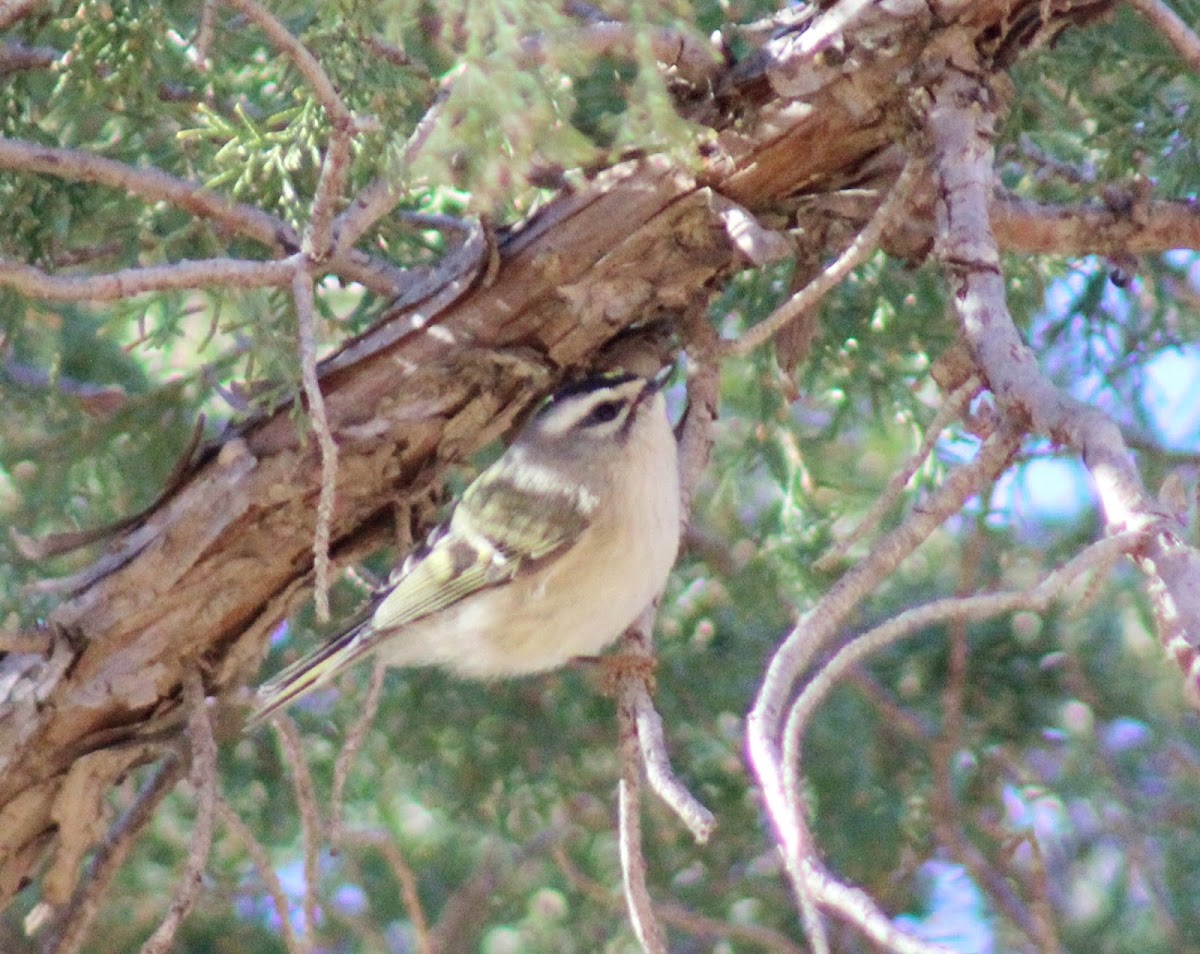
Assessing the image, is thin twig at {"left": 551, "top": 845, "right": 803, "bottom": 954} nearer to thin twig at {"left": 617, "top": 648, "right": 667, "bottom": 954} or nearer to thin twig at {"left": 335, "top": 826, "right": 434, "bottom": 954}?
thin twig at {"left": 335, "top": 826, "right": 434, "bottom": 954}

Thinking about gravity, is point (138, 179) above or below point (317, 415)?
above

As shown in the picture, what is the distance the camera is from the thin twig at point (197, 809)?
2.22m

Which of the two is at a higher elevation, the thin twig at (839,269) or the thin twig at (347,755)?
the thin twig at (839,269)

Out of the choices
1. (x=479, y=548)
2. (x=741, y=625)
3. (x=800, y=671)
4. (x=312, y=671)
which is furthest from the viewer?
(x=741, y=625)

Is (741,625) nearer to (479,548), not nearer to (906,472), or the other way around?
(479,548)

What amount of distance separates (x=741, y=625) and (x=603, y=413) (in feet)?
2.79

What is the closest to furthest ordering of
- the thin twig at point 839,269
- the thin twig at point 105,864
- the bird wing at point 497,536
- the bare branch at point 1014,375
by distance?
the bare branch at point 1014,375
the thin twig at point 839,269
the thin twig at point 105,864
the bird wing at point 497,536

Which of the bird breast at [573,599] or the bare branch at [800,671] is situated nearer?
the bare branch at [800,671]

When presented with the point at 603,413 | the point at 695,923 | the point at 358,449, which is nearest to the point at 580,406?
the point at 603,413

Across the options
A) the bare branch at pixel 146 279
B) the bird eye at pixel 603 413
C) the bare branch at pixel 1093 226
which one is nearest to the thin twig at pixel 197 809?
the bare branch at pixel 146 279

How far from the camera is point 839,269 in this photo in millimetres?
2133

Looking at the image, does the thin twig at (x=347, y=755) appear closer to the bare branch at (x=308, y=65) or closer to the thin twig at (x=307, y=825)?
the thin twig at (x=307, y=825)

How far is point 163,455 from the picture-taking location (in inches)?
135

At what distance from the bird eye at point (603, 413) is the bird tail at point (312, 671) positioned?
23.8 inches
